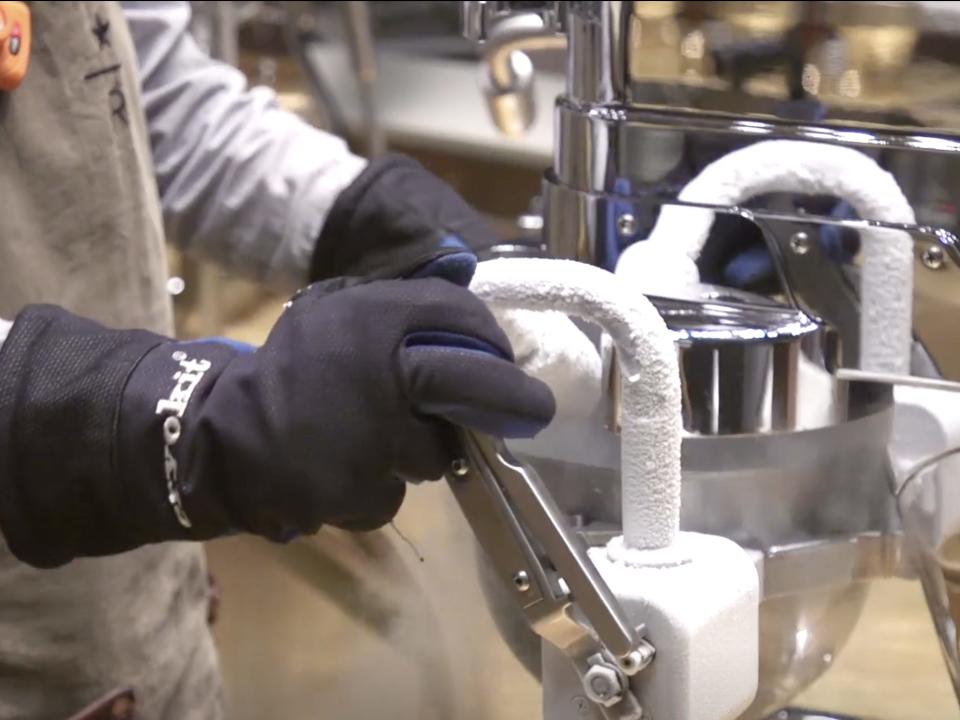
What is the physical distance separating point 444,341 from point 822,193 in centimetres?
17

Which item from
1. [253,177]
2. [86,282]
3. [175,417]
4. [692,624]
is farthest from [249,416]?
[253,177]

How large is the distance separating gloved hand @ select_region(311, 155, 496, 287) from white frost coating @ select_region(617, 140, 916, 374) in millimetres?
162

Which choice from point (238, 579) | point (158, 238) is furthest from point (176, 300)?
point (238, 579)

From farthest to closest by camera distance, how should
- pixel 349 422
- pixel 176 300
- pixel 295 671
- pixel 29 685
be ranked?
pixel 176 300
pixel 29 685
pixel 295 671
pixel 349 422

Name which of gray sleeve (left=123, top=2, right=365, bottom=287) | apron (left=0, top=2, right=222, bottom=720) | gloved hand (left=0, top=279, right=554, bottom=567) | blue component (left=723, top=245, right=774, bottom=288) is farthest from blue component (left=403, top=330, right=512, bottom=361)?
gray sleeve (left=123, top=2, right=365, bottom=287)

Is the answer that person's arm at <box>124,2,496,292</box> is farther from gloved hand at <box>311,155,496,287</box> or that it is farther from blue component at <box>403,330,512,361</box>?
blue component at <box>403,330,512,361</box>

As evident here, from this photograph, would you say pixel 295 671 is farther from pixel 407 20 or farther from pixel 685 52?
pixel 407 20

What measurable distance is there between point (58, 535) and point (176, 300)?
1124 mm

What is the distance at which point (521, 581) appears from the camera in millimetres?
383

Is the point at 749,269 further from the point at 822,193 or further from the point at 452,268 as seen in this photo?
the point at 452,268

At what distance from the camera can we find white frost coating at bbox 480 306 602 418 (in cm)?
44

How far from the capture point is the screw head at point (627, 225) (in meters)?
0.52

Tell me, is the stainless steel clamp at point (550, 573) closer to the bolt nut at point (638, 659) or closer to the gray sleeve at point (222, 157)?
the bolt nut at point (638, 659)

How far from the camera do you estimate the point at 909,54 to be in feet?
1.70
